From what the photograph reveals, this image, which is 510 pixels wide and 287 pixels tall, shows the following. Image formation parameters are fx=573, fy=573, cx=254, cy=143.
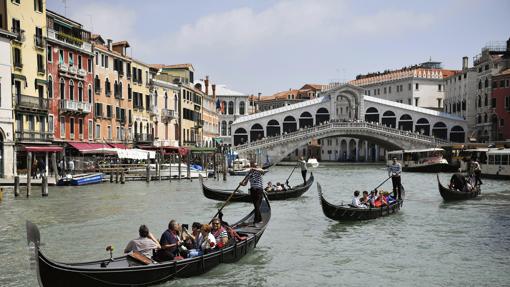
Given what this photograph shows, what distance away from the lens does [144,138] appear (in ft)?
102

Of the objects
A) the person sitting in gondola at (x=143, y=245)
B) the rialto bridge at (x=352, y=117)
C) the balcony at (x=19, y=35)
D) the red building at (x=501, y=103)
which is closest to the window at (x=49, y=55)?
the balcony at (x=19, y=35)

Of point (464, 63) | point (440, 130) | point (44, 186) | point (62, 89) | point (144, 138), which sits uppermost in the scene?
point (464, 63)

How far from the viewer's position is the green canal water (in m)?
7.71

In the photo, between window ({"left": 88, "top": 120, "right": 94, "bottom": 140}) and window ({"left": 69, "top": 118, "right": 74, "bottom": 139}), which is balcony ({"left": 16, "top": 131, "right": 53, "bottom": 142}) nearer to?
window ({"left": 69, "top": 118, "right": 74, "bottom": 139})

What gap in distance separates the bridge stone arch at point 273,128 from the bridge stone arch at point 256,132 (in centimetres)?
49

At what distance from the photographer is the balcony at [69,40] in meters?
23.0

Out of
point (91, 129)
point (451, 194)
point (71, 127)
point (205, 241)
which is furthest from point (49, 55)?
point (205, 241)

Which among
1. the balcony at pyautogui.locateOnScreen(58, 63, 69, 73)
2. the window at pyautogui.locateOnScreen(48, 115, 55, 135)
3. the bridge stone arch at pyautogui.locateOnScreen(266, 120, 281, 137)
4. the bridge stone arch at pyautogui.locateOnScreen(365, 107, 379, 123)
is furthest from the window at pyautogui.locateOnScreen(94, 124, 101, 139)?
the bridge stone arch at pyautogui.locateOnScreen(365, 107, 379, 123)

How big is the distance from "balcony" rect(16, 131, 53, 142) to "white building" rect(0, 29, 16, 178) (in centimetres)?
39

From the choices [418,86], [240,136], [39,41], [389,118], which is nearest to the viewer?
[39,41]

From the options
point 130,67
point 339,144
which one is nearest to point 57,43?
point 130,67

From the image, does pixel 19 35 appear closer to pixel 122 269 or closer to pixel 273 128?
pixel 122 269

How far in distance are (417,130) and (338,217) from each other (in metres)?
36.0

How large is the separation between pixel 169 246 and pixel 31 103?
16.6 m
